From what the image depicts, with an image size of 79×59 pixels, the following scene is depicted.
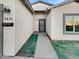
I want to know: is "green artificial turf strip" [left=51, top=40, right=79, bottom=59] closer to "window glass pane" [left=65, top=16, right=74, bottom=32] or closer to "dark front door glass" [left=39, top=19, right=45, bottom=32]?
"window glass pane" [left=65, top=16, right=74, bottom=32]

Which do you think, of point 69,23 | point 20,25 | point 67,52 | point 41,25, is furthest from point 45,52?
point 41,25

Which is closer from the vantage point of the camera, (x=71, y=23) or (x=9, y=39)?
(x=9, y=39)

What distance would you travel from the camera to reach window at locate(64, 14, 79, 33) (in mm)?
12484

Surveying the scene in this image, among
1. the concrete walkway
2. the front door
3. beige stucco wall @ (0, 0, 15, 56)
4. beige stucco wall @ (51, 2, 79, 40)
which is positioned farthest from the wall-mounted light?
the front door

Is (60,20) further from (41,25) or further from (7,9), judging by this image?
(41,25)

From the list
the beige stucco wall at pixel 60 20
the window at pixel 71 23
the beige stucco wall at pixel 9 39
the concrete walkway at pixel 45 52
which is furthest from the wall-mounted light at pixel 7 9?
the window at pixel 71 23

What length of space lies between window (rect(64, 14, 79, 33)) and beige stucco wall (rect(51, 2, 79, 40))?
14.4 inches

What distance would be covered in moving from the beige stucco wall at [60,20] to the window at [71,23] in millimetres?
366

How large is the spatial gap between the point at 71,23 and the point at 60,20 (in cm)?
106

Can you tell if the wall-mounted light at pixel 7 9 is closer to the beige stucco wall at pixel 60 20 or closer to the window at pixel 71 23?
the beige stucco wall at pixel 60 20

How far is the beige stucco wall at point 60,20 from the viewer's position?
12406 mm

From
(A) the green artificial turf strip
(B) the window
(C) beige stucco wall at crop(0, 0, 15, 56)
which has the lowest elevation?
(A) the green artificial turf strip

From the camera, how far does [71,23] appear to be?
41.4 ft

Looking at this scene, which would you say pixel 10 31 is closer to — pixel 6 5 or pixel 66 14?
pixel 6 5
